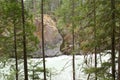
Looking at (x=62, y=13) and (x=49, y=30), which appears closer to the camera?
(x=62, y=13)

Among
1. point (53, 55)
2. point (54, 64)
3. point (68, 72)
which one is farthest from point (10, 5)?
point (53, 55)

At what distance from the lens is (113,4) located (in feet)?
34.2

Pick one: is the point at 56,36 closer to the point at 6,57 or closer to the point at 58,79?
the point at 58,79

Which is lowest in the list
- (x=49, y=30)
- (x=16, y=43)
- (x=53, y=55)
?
(x=53, y=55)

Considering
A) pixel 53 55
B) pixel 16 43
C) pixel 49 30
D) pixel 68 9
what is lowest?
pixel 53 55

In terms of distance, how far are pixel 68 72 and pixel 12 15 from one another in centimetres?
1549

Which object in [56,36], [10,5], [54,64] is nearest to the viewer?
[10,5]

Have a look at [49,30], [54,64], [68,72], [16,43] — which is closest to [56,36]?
[49,30]

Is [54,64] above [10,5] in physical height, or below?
below

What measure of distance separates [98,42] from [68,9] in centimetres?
1231

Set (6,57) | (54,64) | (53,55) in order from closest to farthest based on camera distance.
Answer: (6,57) < (54,64) < (53,55)

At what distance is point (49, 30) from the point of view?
1650 inches

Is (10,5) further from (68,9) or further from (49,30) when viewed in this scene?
(49,30)

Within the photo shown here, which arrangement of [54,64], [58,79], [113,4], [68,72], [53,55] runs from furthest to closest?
[53,55]
[54,64]
[68,72]
[58,79]
[113,4]
